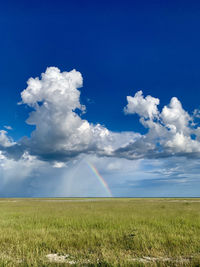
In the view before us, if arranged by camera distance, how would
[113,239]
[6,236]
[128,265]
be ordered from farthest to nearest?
1. [6,236]
2. [113,239]
3. [128,265]

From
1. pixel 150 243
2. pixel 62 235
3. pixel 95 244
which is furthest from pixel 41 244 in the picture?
pixel 150 243

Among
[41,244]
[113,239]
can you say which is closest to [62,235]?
[41,244]

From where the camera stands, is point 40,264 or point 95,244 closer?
point 40,264

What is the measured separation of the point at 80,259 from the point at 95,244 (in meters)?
2.66

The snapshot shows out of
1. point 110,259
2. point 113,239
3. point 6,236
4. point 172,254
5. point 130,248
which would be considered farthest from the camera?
point 6,236

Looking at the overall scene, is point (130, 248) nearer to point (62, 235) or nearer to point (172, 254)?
point (172, 254)

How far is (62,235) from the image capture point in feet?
43.1

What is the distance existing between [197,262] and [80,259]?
442 cm

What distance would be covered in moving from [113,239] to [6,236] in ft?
20.6

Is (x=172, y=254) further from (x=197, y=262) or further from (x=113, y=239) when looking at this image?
(x=113, y=239)

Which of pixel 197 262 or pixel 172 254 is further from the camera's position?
pixel 172 254

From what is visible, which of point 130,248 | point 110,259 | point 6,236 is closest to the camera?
point 110,259

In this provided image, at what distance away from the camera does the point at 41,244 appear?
11484 mm

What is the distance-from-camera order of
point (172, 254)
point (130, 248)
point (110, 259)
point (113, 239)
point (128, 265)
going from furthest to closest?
1. point (113, 239)
2. point (130, 248)
3. point (172, 254)
4. point (110, 259)
5. point (128, 265)
